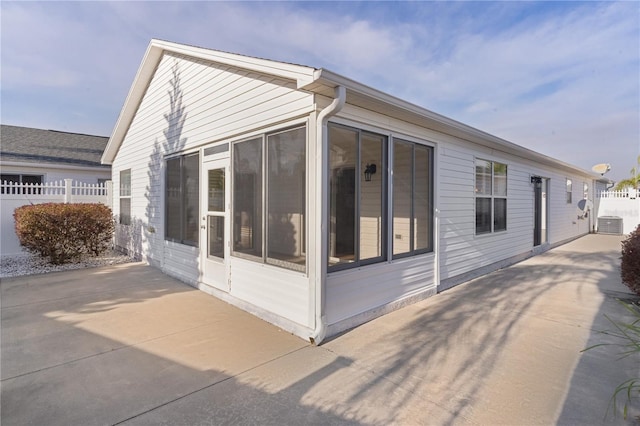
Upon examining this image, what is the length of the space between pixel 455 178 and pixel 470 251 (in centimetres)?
151

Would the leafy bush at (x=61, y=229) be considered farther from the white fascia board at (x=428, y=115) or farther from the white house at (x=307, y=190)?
the white fascia board at (x=428, y=115)

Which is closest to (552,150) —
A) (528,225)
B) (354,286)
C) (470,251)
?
(528,225)

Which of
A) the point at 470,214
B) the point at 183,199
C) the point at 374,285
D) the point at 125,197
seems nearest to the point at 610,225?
the point at 470,214

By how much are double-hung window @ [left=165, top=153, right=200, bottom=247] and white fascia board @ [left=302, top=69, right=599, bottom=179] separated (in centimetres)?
328

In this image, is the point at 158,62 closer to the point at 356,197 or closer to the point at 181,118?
the point at 181,118

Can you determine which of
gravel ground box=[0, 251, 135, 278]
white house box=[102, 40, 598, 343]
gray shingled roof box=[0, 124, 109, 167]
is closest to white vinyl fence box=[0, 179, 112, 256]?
gravel ground box=[0, 251, 135, 278]

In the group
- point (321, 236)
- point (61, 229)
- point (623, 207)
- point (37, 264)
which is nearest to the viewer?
point (321, 236)

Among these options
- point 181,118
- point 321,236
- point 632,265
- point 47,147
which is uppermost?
point 47,147

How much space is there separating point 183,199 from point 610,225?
17.9 metres

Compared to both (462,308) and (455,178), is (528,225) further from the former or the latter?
(462,308)

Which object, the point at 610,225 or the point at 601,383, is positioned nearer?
the point at 601,383

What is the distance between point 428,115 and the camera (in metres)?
4.29

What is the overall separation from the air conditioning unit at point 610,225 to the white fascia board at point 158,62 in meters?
17.5

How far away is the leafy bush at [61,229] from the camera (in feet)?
22.6
